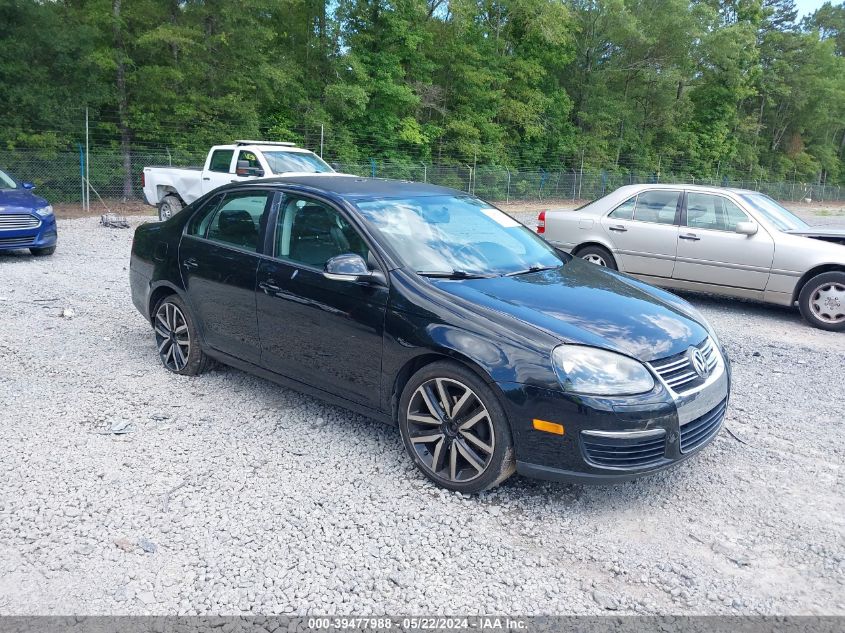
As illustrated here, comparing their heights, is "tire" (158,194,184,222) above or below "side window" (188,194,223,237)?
below

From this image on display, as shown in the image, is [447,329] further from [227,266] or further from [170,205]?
[170,205]

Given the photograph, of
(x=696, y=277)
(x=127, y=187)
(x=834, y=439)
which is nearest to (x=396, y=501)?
(x=834, y=439)

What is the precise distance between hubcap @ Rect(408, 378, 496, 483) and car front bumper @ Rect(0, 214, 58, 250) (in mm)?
9032

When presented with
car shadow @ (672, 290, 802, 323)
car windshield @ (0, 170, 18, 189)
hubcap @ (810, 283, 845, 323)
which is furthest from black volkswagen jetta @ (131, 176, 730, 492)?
car windshield @ (0, 170, 18, 189)

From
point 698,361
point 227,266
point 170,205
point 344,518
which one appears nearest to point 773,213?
point 698,361

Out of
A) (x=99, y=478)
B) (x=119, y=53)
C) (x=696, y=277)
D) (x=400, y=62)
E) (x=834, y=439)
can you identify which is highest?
(x=400, y=62)

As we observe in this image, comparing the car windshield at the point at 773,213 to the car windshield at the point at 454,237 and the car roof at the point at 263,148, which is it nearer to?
the car windshield at the point at 454,237

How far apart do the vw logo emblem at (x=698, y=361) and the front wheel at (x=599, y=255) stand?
542 cm

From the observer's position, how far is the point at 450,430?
3664mm

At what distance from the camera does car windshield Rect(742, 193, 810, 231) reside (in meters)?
8.28

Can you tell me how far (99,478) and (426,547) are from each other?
76.4 inches

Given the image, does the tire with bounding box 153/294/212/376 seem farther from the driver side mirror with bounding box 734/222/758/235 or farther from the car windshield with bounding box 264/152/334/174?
the car windshield with bounding box 264/152/334/174

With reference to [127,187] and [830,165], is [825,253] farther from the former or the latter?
[830,165]

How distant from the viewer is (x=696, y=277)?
845 cm
